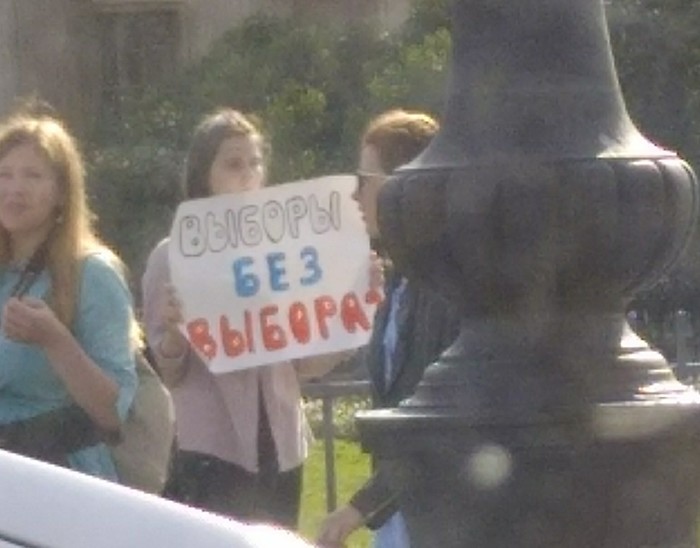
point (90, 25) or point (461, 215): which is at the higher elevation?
point (461, 215)

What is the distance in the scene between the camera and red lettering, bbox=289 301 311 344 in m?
7.34

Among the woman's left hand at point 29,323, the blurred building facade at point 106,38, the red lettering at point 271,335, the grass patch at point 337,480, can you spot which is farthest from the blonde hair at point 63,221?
the blurred building facade at point 106,38

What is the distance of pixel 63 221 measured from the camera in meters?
6.17

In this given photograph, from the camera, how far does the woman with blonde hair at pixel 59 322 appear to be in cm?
593

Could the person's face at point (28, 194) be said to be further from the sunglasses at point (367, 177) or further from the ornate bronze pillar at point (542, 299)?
the ornate bronze pillar at point (542, 299)

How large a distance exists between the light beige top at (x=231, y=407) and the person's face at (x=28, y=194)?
0.93m

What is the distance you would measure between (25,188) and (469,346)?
1.69m

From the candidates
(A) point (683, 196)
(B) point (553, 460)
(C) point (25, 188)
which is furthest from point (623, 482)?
(C) point (25, 188)

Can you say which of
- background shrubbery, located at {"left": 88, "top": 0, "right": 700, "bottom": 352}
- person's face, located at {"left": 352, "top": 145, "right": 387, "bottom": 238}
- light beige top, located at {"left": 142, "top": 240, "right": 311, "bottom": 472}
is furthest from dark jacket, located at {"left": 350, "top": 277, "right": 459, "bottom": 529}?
background shrubbery, located at {"left": 88, "top": 0, "right": 700, "bottom": 352}

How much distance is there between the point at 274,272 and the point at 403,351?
5.92 feet

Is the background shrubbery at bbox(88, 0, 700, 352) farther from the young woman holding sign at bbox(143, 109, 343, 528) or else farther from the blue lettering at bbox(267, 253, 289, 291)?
the young woman holding sign at bbox(143, 109, 343, 528)

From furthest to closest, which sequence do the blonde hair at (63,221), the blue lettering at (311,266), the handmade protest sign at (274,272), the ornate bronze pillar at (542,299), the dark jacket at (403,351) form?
the blue lettering at (311,266), the handmade protest sign at (274,272), the blonde hair at (63,221), the dark jacket at (403,351), the ornate bronze pillar at (542,299)

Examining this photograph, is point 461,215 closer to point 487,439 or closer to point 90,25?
point 487,439

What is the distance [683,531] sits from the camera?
4.73 meters
